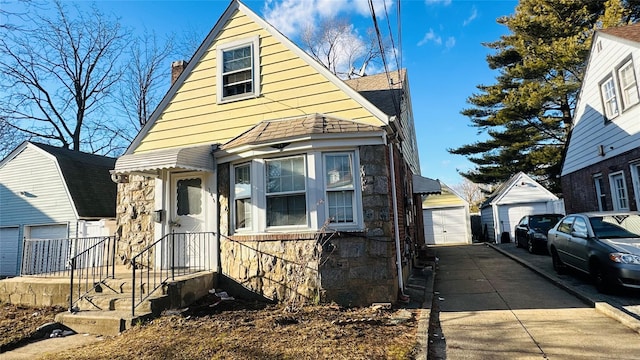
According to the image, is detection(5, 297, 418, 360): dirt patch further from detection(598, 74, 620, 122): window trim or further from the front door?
detection(598, 74, 620, 122): window trim

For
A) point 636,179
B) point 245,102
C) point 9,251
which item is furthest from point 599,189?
point 9,251

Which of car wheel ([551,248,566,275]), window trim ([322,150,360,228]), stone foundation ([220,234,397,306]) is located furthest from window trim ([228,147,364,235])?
car wheel ([551,248,566,275])

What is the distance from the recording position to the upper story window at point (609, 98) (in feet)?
33.4

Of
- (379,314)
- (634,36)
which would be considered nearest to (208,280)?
(379,314)

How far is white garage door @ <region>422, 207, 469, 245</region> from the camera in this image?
22172 millimetres

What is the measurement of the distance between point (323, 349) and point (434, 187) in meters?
8.90

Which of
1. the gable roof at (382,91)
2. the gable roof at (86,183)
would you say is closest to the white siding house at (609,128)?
the gable roof at (382,91)

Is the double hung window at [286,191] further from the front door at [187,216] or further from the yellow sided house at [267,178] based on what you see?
the front door at [187,216]

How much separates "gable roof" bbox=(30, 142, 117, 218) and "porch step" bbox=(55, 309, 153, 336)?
10380 mm

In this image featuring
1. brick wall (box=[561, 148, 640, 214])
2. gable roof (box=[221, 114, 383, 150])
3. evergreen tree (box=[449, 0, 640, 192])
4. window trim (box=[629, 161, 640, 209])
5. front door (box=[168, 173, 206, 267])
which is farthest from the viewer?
evergreen tree (box=[449, 0, 640, 192])

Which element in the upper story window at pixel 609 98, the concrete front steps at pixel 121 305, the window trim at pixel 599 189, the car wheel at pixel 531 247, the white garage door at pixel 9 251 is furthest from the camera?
the white garage door at pixel 9 251

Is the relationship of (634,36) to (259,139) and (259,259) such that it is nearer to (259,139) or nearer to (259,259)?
(259,139)

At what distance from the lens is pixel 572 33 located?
21.0 m

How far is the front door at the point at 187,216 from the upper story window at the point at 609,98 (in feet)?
38.1
